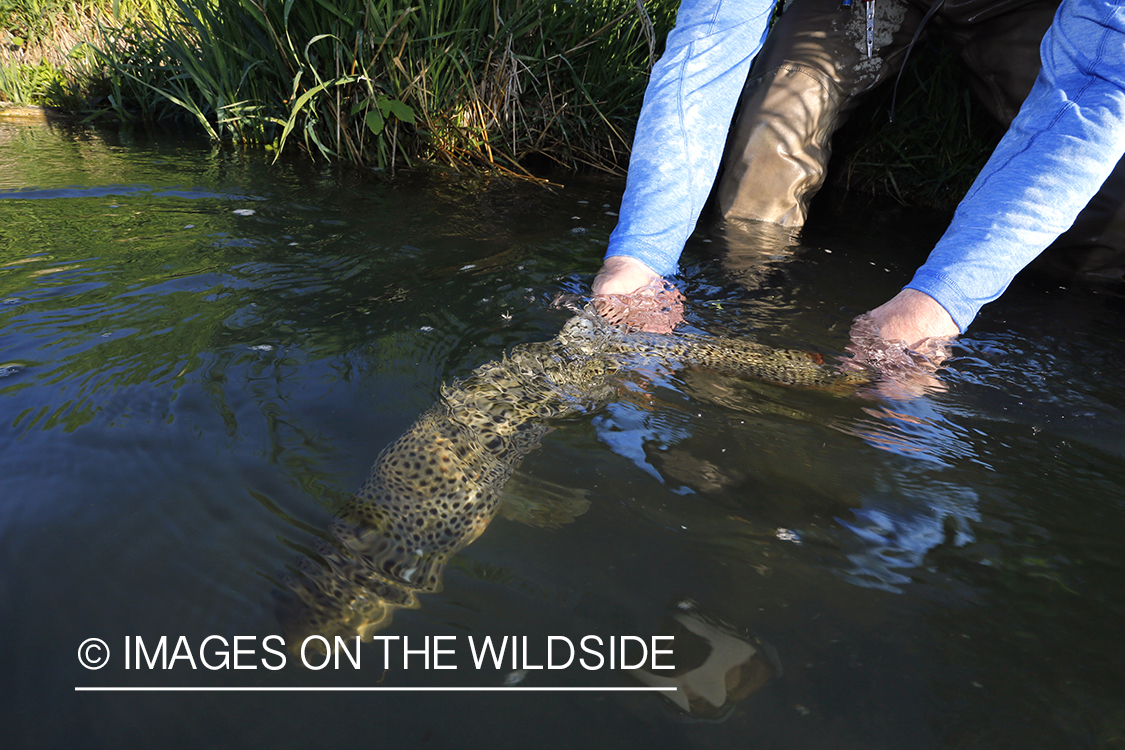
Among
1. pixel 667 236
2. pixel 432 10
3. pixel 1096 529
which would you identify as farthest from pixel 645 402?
pixel 432 10

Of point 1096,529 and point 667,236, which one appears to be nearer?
point 1096,529

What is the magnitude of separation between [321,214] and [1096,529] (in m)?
2.73

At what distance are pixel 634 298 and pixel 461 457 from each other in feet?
2.73

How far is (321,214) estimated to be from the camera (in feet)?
9.05

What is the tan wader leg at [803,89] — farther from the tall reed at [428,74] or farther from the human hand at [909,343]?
the human hand at [909,343]

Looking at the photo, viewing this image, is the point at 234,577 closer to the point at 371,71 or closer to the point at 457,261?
the point at 457,261

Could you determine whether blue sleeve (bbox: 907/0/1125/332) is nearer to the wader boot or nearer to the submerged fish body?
the submerged fish body

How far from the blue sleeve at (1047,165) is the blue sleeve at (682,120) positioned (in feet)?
2.40

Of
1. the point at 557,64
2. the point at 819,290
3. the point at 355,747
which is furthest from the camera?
the point at 557,64

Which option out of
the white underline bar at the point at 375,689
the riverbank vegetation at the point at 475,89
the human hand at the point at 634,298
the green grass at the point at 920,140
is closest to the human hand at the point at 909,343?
the human hand at the point at 634,298

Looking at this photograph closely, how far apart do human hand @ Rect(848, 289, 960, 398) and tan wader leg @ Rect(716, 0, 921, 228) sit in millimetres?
1135

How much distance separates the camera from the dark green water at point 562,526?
0.85 meters

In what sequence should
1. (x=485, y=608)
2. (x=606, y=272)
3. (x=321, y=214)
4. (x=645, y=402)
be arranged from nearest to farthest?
1. (x=485, y=608)
2. (x=645, y=402)
3. (x=606, y=272)
4. (x=321, y=214)

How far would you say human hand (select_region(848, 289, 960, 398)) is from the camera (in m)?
1.68
